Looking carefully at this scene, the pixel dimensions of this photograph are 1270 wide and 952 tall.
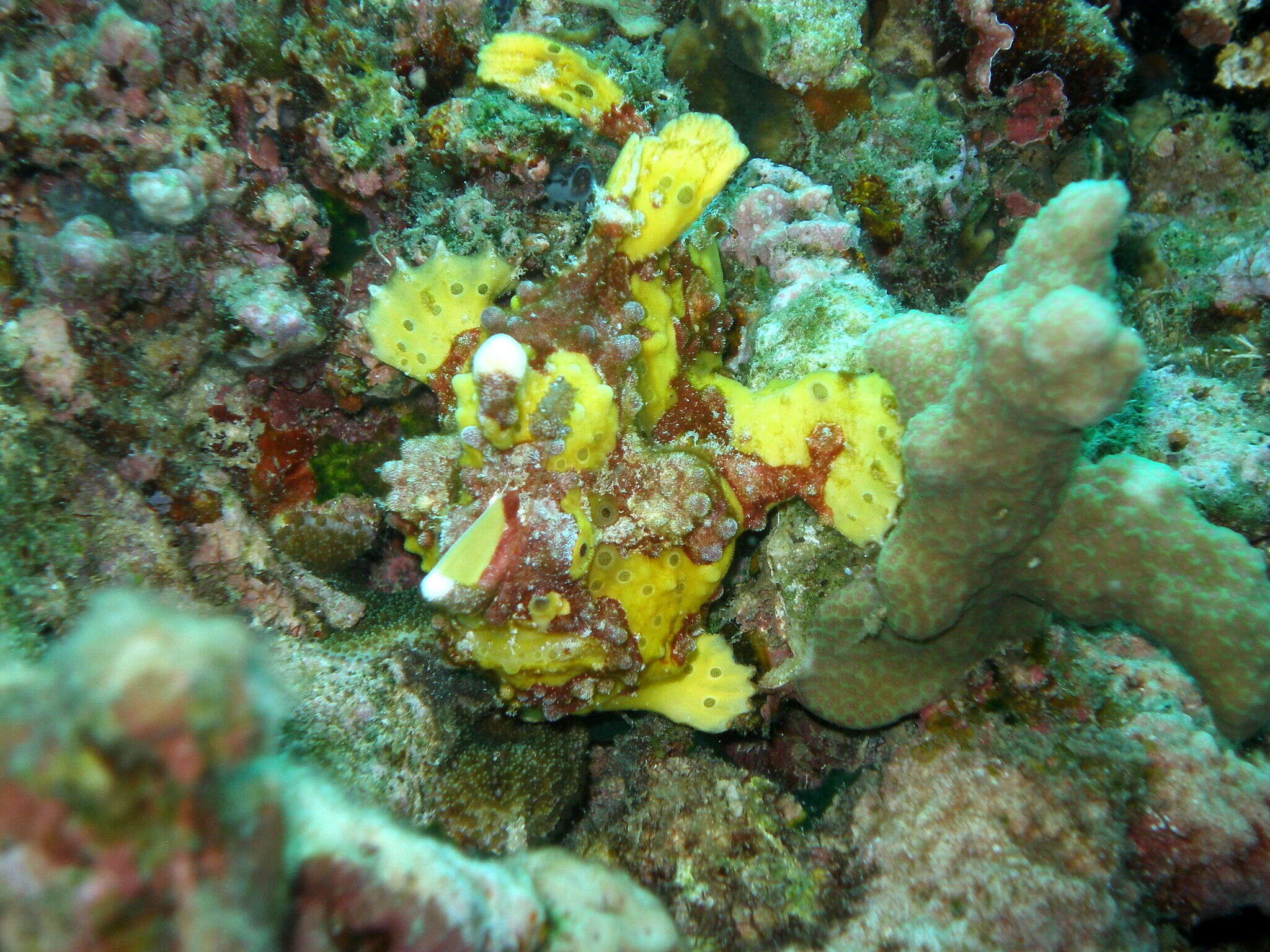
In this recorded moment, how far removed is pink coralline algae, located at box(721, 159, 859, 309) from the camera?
3.36 meters

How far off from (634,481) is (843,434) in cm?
92

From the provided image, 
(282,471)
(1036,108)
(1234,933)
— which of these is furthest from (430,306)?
(1234,933)

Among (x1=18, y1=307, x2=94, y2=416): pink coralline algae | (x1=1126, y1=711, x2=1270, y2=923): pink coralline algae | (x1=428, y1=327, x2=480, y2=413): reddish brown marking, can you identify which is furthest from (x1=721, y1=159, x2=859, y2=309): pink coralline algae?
(x1=18, y1=307, x2=94, y2=416): pink coralline algae

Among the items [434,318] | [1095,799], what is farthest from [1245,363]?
[434,318]

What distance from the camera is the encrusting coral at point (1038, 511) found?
1755 mm

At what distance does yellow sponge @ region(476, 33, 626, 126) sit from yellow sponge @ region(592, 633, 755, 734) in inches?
100

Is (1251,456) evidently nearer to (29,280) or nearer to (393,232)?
(393,232)

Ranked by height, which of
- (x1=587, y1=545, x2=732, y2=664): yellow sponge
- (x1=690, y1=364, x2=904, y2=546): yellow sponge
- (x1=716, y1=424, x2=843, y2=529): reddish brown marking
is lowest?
(x1=587, y1=545, x2=732, y2=664): yellow sponge

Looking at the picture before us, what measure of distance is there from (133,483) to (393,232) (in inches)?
63.6

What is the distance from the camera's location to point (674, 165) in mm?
2643

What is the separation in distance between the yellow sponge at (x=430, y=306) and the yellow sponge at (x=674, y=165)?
0.75 metres

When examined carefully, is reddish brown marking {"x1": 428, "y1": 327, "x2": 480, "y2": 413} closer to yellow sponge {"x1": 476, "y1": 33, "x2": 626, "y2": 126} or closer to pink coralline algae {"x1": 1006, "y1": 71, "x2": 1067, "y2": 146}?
yellow sponge {"x1": 476, "y1": 33, "x2": 626, "y2": 126}

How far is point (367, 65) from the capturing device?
3.04m

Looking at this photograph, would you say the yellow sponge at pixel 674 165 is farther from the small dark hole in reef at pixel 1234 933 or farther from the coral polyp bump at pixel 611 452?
the small dark hole in reef at pixel 1234 933
